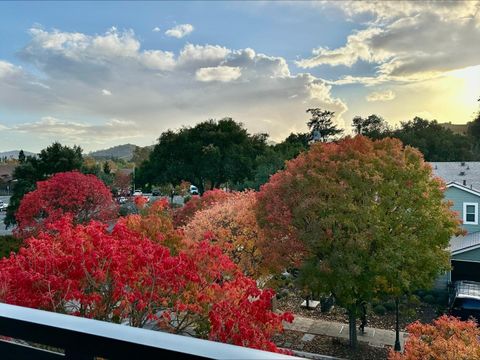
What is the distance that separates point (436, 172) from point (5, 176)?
24601 mm

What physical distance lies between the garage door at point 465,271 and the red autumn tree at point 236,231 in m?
5.43

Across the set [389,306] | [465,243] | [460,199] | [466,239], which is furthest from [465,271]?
[389,306]

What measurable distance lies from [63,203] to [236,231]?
230 inches

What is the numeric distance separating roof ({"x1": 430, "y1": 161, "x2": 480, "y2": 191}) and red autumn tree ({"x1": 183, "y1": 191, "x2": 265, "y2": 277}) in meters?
7.36

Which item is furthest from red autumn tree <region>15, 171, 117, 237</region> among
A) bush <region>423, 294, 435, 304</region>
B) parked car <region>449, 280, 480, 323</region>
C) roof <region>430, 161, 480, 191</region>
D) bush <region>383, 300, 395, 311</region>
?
roof <region>430, 161, 480, 191</region>

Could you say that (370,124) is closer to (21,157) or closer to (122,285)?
(21,157)

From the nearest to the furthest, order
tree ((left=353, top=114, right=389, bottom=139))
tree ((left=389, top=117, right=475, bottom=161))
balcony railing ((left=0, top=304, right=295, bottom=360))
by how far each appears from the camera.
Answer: balcony railing ((left=0, top=304, right=295, bottom=360)) → tree ((left=389, top=117, right=475, bottom=161)) → tree ((left=353, top=114, right=389, bottom=139))

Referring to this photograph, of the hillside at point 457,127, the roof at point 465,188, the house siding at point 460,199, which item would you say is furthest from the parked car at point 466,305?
the hillside at point 457,127

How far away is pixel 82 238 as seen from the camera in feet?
16.9

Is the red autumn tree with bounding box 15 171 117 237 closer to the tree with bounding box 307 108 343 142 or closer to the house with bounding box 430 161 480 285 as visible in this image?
the house with bounding box 430 161 480 285

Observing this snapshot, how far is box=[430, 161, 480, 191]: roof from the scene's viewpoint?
13.4 m

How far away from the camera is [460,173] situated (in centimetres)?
1403

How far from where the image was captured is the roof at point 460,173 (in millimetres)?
13422

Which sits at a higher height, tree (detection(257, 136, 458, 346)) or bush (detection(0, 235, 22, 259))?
tree (detection(257, 136, 458, 346))
